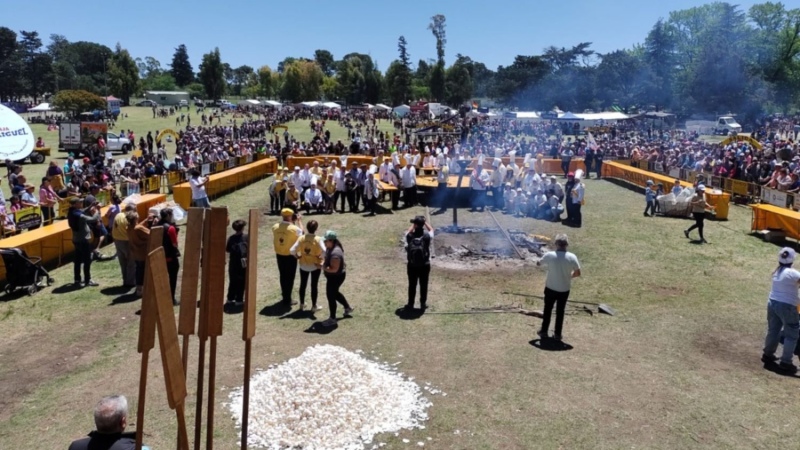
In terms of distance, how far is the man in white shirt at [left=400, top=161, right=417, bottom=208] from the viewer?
2006 cm

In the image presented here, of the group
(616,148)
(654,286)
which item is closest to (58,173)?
(654,286)

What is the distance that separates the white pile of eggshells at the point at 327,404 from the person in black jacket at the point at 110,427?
2620 mm

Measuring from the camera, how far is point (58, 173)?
60.6ft

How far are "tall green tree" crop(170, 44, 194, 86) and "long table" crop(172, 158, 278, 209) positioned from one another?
134 metres

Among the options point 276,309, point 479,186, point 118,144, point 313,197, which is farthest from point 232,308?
point 118,144

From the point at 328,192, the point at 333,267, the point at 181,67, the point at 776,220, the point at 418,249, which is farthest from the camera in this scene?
the point at 181,67

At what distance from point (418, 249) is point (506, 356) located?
236 centimetres

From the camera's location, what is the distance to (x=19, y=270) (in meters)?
10.9

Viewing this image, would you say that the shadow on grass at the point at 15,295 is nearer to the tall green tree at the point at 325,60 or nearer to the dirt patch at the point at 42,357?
the dirt patch at the point at 42,357

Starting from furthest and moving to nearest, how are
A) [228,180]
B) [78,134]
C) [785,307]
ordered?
[78,134] < [228,180] < [785,307]

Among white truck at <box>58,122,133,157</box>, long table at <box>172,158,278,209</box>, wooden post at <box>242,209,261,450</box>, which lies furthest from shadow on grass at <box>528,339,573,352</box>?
white truck at <box>58,122,133,157</box>

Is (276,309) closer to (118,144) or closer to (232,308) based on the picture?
(232,308)

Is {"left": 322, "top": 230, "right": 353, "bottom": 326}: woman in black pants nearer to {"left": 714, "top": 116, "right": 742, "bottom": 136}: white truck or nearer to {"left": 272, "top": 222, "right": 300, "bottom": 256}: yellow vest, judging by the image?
{"left": 272, "top": 222, "right": 300, "bottom": 256}: yellow vest

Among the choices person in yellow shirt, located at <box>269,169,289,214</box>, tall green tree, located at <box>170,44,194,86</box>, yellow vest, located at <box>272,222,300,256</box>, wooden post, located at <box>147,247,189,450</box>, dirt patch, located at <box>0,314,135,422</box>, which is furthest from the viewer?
tall green tree, located at <box>170,44,194,86</box>
